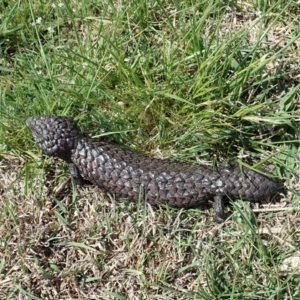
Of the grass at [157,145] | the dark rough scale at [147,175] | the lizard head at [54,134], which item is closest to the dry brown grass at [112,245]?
the grass at [157,145]

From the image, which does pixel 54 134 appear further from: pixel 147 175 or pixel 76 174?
pixel 147 175

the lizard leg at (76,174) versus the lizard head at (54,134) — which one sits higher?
the lizard head at (54,134)

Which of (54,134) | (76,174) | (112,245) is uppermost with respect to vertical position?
(54,134)

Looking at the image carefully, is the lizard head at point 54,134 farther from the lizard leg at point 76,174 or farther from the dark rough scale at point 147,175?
the lizard leg at point 76,174

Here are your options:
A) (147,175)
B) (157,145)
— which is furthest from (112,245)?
(157,145)

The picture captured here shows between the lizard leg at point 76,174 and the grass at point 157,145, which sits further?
the lizard leg at point 76,174

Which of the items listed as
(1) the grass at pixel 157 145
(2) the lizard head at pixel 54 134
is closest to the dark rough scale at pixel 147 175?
(2) the lizard head at pixel 54 134

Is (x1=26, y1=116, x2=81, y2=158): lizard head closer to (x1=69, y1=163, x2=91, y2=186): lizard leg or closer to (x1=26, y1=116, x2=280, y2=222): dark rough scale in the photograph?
(x1=26, y1=116, x2=280, y2=222): dark rough scale

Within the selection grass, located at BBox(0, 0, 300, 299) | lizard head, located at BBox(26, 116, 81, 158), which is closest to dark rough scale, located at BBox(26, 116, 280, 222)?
lizard head, located at BBox(26, 116, 81, 158)

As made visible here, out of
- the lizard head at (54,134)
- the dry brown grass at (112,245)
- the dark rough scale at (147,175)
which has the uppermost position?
the lizard head at (54,134)
